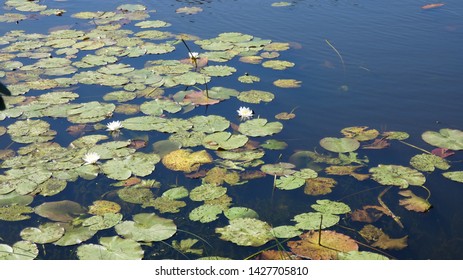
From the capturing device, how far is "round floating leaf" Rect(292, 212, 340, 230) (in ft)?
11.4

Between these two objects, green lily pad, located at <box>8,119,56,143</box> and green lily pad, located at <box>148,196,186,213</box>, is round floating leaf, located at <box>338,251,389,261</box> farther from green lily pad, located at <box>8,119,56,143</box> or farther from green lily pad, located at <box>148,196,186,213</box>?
green lily pad, located at <box>8,119,56,143</box>

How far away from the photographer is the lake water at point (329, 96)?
140 inches

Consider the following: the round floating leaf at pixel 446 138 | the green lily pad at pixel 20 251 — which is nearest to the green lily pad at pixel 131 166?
the green lily pad at pixel 20 251

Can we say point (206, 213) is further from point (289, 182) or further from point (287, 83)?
point (287, 83)

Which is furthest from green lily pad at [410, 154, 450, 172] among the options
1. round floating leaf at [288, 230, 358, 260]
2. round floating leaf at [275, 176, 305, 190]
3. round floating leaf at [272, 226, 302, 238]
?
round floating leaf at [272, 226, 302, 238]

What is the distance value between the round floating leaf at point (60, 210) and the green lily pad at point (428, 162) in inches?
98.4

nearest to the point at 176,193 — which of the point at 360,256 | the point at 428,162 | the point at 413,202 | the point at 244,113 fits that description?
the point at 244,113

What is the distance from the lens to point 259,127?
465 centimetres

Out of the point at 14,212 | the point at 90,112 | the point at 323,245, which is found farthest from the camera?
the point at 90,112

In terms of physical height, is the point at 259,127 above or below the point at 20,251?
above

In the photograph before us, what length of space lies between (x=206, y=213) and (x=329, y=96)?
2.17m

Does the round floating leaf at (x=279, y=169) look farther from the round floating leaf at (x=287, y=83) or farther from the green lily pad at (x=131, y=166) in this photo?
the round floating leaf at (x=287, y=83)

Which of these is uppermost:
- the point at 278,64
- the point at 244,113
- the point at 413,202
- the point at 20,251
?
the point at 278,64
